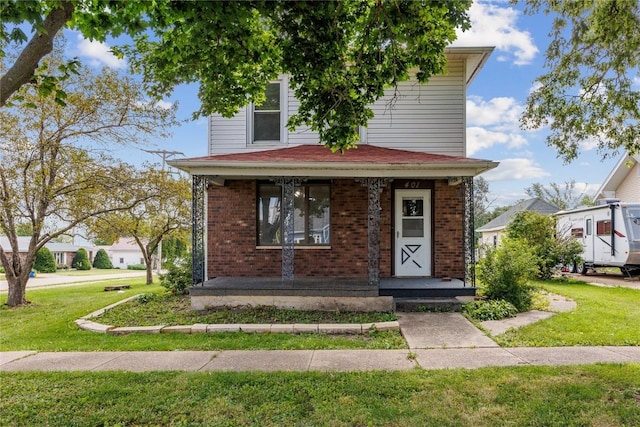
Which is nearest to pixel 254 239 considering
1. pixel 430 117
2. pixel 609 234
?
pixel 430 117

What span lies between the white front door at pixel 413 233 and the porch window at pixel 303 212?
72.1 inches

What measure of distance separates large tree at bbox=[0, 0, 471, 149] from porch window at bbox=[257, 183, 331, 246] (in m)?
3.43

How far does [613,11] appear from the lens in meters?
5.91

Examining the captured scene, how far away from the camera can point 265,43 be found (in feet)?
20.1

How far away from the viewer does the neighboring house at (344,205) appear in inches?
367

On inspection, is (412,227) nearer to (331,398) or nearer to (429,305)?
(429,305)

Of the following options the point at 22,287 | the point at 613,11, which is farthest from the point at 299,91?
the point at 22,287

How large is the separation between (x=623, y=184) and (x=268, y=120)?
20.2 metres

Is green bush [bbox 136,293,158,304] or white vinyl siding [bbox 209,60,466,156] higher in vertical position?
white vinyl siding [bbox 209,60,466,156]

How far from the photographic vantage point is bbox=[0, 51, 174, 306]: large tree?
11.0m

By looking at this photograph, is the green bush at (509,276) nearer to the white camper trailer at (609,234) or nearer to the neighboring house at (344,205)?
the neighboring house at (344,205)

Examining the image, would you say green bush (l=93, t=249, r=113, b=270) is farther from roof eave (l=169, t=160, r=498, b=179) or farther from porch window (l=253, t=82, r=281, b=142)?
roof eave (l=169, t=160, r=498, b=179)

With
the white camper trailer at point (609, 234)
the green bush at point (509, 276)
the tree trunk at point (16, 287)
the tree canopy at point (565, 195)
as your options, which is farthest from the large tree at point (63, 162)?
the tree canopy at point (565, 195)

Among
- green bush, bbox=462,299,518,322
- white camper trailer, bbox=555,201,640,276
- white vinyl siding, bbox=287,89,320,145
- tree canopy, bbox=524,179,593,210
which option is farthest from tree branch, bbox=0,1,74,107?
tree canopy, bbox=524,179,593,210
